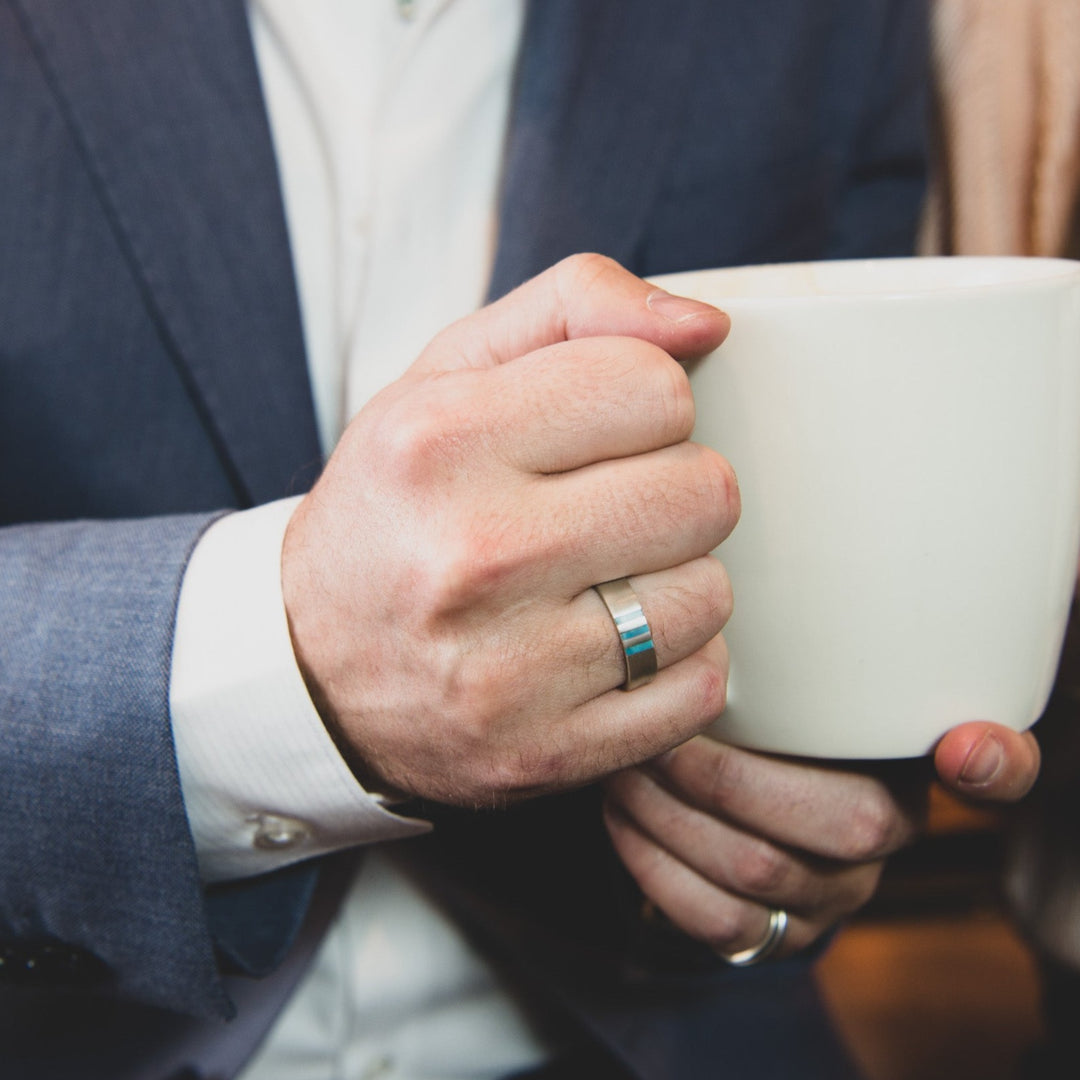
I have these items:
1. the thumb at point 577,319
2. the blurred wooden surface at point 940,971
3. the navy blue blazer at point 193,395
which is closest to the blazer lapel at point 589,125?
the navy blue blazer at point 193,395

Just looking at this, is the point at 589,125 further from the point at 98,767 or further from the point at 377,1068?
the point at 377,1068

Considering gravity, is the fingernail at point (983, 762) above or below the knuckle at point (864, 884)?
above

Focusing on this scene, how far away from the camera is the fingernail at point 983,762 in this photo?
39cm

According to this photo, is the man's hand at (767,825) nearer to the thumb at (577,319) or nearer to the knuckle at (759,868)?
the knuckle at (759,868)

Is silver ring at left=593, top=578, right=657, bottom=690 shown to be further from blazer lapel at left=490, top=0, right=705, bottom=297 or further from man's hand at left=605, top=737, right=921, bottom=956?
blazer lapel at left=490, top=0, right=705, bottom=297

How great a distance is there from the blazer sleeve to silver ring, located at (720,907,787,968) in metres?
0.30

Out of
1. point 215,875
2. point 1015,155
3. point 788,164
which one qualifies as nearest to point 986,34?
point 1015,155

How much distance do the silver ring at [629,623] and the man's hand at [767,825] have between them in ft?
0.31

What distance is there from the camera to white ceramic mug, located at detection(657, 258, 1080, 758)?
333 mm

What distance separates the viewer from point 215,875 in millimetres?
533

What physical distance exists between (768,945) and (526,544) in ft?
1.13

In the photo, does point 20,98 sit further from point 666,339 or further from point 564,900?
point 564,900

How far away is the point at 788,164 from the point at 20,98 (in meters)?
0.57

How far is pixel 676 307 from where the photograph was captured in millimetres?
348
